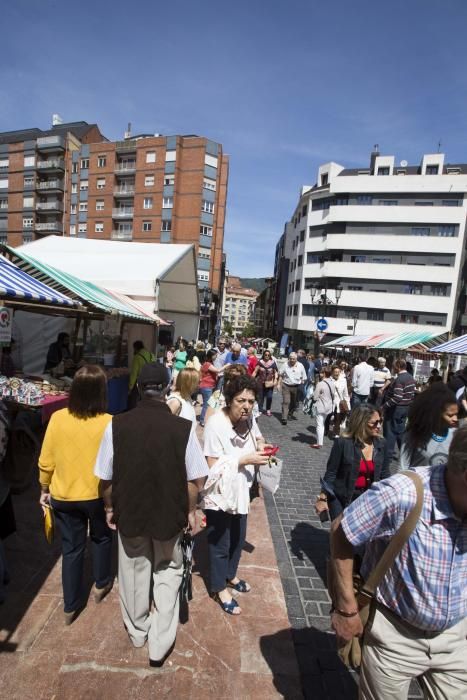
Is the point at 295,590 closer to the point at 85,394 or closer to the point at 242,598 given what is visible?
the point at 242,598

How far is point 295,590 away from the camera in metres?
3.10

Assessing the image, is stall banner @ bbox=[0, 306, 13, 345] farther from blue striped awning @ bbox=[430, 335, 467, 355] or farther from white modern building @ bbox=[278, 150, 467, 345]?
white modern building @ bbox=[278, 150, 467, 345]

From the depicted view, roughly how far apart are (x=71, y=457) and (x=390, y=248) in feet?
→ 136

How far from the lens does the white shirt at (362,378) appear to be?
919 centimetres

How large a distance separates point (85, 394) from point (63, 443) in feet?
1.15

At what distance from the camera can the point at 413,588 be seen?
1433 millimetres

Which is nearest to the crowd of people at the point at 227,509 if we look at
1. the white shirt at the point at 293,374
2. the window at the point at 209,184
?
the white shirt at the point at 293,374

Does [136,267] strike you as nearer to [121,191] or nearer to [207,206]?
[207,206]

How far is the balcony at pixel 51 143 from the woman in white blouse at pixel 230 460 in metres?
55.0

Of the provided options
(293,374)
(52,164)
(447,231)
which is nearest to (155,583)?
(293,374)

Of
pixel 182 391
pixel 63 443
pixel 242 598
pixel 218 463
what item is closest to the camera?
pixel 63 443

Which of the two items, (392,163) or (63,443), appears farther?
(392,163)

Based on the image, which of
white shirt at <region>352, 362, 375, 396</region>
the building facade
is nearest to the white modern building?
white shirt at <region>352, 362, 375, 396</region>

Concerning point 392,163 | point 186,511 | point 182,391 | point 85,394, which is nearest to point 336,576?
point 186,511
